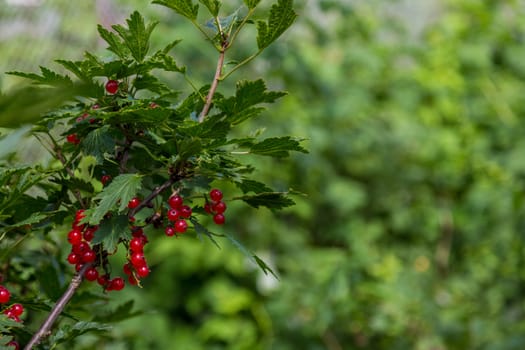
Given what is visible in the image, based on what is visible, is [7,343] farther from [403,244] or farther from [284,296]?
[403,244]

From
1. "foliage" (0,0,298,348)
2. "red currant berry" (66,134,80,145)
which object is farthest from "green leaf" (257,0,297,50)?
"red currant berry" (66,134,80,145)

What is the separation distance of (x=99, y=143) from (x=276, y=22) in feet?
0.63

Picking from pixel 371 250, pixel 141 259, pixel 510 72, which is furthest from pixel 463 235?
pixel 141 259

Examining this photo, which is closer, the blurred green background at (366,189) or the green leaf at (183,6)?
the green leaf at (183,6)

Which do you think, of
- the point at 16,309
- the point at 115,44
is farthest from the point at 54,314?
the point at 115,44

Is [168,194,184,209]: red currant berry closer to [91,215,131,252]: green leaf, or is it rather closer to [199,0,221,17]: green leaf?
[91,215,131,252]: green leaf

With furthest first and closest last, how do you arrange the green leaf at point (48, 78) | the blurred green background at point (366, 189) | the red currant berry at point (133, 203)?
the blurred green background at point (366, 189)
the red currant berry at point (133, 203)
the green leaf at point (48, 78)

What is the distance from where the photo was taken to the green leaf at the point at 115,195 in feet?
1.95

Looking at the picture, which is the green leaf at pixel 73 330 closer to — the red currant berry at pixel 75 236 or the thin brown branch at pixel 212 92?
the red currant berry at pixel 75 236

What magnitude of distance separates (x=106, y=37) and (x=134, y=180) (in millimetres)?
128

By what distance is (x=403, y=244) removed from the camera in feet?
10.3

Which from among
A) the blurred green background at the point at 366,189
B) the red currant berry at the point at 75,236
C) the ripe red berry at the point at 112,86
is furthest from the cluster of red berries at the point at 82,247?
the blurred green background at the point at 366,189

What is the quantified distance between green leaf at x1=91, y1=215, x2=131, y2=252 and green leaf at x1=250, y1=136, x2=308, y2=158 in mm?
138

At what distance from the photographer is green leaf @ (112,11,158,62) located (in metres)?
0.61
